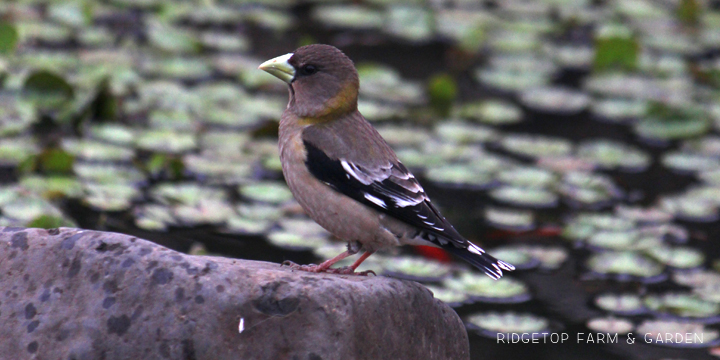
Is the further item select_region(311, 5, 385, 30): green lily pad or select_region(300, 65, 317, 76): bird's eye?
select_region(311, 5, 385, 30): green lily pad

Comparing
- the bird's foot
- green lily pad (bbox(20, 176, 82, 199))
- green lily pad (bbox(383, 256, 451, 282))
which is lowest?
the bird's foot

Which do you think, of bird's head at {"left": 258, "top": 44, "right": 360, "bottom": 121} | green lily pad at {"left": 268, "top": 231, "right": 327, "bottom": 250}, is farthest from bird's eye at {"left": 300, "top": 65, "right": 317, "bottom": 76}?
green lily pad at {"left": 268, "top": 231, "right": 327, "bottom": 250}

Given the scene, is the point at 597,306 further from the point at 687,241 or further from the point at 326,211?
the point at 326,211

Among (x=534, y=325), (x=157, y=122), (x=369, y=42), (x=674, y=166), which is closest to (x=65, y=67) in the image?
(x=157, y=122)

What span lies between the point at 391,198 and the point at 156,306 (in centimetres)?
135

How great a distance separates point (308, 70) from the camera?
5039mm

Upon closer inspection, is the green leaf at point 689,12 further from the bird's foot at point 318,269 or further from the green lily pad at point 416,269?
the bird's foot at point 318,269

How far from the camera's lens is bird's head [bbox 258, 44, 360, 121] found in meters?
4.94

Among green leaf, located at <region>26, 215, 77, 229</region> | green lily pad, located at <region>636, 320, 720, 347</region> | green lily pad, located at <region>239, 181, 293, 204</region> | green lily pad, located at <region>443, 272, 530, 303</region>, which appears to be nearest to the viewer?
green leaf, located at <region>26, 215, 77, 229</region>

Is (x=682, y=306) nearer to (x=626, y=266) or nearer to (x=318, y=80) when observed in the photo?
(x=626, y=266)

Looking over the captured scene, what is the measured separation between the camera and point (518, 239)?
685 cm

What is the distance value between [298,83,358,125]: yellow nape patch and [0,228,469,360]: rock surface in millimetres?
1083

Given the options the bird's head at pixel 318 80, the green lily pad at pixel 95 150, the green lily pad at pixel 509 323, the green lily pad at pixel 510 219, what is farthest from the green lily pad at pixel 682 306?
the green lily pad at pixel 95 150

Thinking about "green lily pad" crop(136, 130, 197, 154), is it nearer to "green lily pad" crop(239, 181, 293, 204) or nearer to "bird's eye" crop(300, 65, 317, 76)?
"green lily pad" crop(239, 181, 293, 204)
